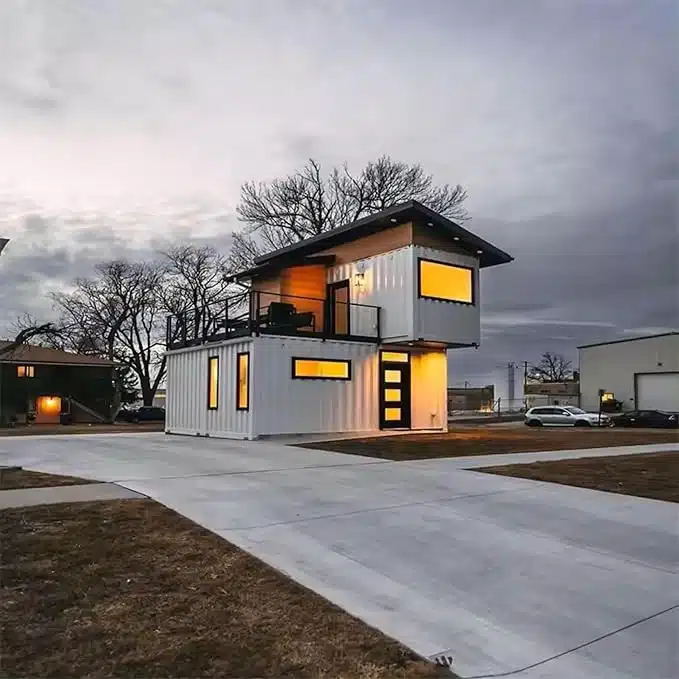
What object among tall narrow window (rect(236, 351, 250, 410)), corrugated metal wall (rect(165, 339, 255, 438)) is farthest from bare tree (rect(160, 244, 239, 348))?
tall narrow window (rect(236, 351, 250, 410))

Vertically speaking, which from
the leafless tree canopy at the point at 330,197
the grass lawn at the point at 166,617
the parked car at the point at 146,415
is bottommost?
the parked car at the point at 146,415

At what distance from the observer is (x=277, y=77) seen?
488 inches

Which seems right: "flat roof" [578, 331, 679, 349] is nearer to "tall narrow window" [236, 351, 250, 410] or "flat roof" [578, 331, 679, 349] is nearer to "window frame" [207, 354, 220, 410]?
"window frame" [207, 354, 220, 410]

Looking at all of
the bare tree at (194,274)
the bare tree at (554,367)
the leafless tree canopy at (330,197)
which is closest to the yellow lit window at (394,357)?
the leafless tree canopy at (330,197)

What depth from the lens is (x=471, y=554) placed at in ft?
16.1

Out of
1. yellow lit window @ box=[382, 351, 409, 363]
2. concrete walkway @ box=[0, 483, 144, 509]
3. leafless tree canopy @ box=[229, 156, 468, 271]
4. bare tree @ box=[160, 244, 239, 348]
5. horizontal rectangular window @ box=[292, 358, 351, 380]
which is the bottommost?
concrete walkway @ box=[0, 483, 144, 509]

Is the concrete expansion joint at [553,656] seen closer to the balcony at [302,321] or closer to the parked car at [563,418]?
the balcony at [302,321]

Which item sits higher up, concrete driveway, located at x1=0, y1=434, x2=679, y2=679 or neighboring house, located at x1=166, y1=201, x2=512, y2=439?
neighboring house, located at x1=166, y1=201, x2=512, y2=439

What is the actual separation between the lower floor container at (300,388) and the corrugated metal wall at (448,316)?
61.1 inches

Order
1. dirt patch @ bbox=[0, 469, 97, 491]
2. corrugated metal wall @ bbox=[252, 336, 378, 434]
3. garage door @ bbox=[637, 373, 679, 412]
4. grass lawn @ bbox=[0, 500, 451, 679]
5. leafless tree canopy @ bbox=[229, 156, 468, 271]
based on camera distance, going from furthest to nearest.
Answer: garage door @ bbox=[637, 373, 679, 412] → leafless tree canopy @ bbox=[229, 156, 468, 271] → corrugated metal wall @ bbox=[252, 336, 378, 434] → dirt patch @ bbox=[0, 469, 97, 491] → grass lawn @ bbox=[0, 500, 451, 679]

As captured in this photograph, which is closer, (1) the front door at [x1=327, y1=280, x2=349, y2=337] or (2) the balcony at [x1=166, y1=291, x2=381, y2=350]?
(2) the balcony at [x1=166, y1=291, x2=381, y2=350]

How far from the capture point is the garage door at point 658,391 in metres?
36.6

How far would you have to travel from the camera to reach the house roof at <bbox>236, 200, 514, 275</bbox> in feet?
54.2

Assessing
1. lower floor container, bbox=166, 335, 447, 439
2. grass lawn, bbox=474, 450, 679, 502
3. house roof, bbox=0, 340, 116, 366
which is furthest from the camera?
house roof, bbox=0, 340, 116, 366
